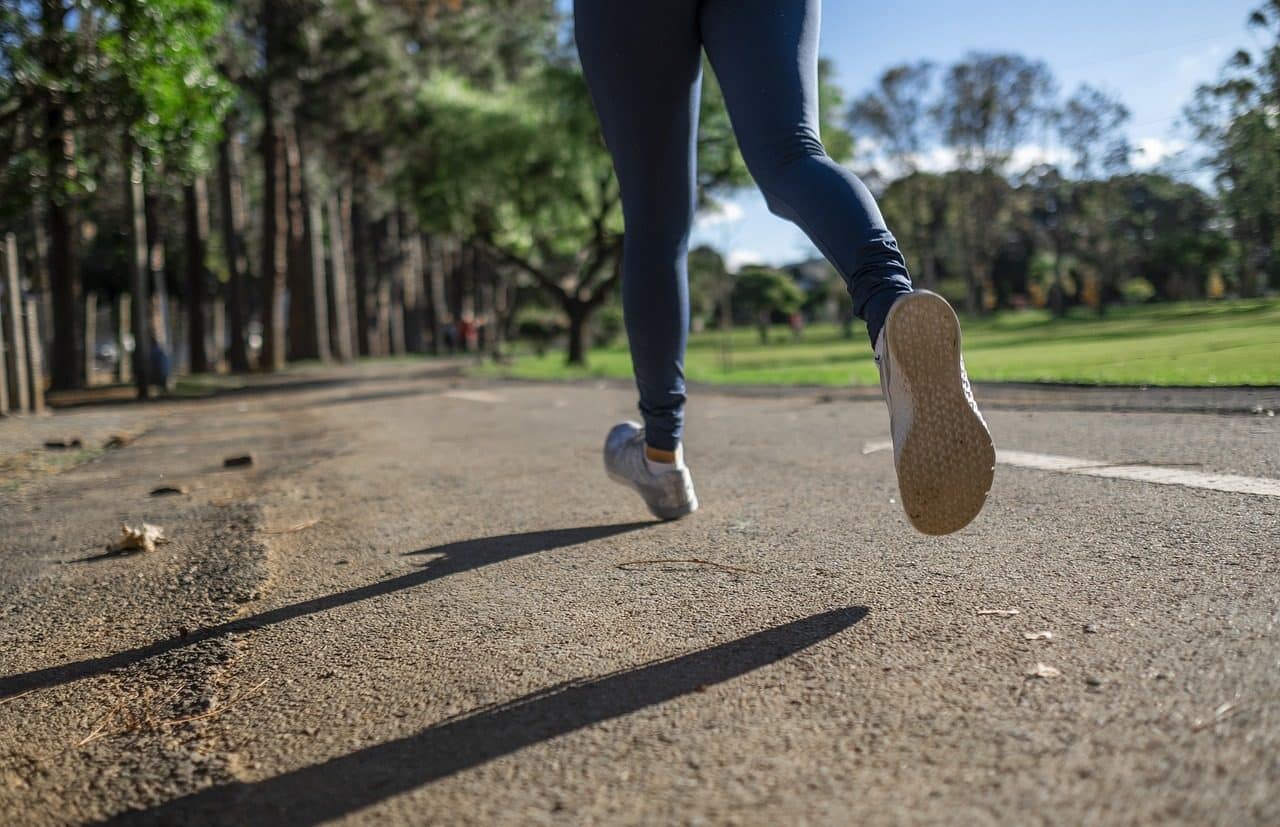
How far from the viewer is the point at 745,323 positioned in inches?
2611

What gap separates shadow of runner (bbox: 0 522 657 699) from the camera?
1829 millimetres

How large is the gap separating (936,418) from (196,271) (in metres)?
26.4

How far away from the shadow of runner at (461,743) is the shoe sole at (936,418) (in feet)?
1.04

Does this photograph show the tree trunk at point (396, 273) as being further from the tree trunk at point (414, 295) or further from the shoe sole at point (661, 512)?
the shoe sole at point (661, 512)

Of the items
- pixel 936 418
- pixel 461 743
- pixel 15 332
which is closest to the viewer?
pixel 461 743

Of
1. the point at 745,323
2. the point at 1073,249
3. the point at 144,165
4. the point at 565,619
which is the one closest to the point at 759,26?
the point at 565,619

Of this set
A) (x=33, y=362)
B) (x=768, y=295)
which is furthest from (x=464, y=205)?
(x=768, y=295)

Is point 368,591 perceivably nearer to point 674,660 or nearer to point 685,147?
point 674,660

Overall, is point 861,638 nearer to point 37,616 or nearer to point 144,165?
point 37,616

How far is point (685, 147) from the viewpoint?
2.59m

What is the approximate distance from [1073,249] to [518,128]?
32631 mm

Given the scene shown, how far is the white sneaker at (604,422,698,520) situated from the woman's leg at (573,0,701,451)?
0.07 meters

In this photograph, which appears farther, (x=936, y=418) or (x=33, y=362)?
(x=33, y=362)

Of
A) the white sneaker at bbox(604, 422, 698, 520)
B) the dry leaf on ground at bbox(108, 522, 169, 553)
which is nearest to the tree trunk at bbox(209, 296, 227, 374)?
the dry leaf on ground at bbox(108, 522, 169, 553)
